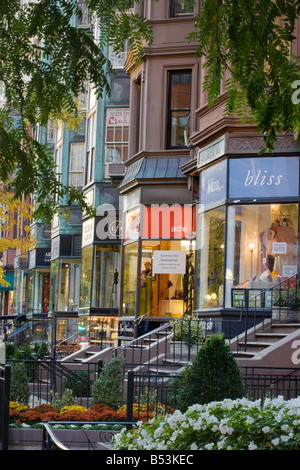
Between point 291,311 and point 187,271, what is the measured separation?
6619 millimetres

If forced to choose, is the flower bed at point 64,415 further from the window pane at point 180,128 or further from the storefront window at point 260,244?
the window pane at point 180,128

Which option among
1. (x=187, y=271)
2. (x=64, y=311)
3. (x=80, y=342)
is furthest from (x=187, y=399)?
(x=64, y=311)

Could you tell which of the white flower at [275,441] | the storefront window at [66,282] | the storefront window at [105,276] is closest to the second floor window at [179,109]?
the storefront window at [105,276]

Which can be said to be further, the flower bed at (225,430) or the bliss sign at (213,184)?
the bliss sign at (213,184)

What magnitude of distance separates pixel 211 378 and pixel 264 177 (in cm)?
1006

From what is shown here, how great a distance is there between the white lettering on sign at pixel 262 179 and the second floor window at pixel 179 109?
595cm

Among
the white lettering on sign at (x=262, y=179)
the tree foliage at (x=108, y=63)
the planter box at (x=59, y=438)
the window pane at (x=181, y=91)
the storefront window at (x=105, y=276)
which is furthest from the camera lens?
the storefront window at (x=105, y=276)

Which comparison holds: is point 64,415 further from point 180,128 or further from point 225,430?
point 180,128

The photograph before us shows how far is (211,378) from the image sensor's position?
35.8ft

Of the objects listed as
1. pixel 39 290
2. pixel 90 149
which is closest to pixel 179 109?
pixel 90 149

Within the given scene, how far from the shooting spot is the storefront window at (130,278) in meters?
26.2

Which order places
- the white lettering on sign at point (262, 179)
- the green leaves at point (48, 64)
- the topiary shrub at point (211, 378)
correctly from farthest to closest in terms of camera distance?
1. the white lettering on sign at point (262, 179)
2. the topiary shrub at point (211, 378)
3. the green leaves at point (48, 64)

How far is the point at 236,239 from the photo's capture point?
20.6 meters
